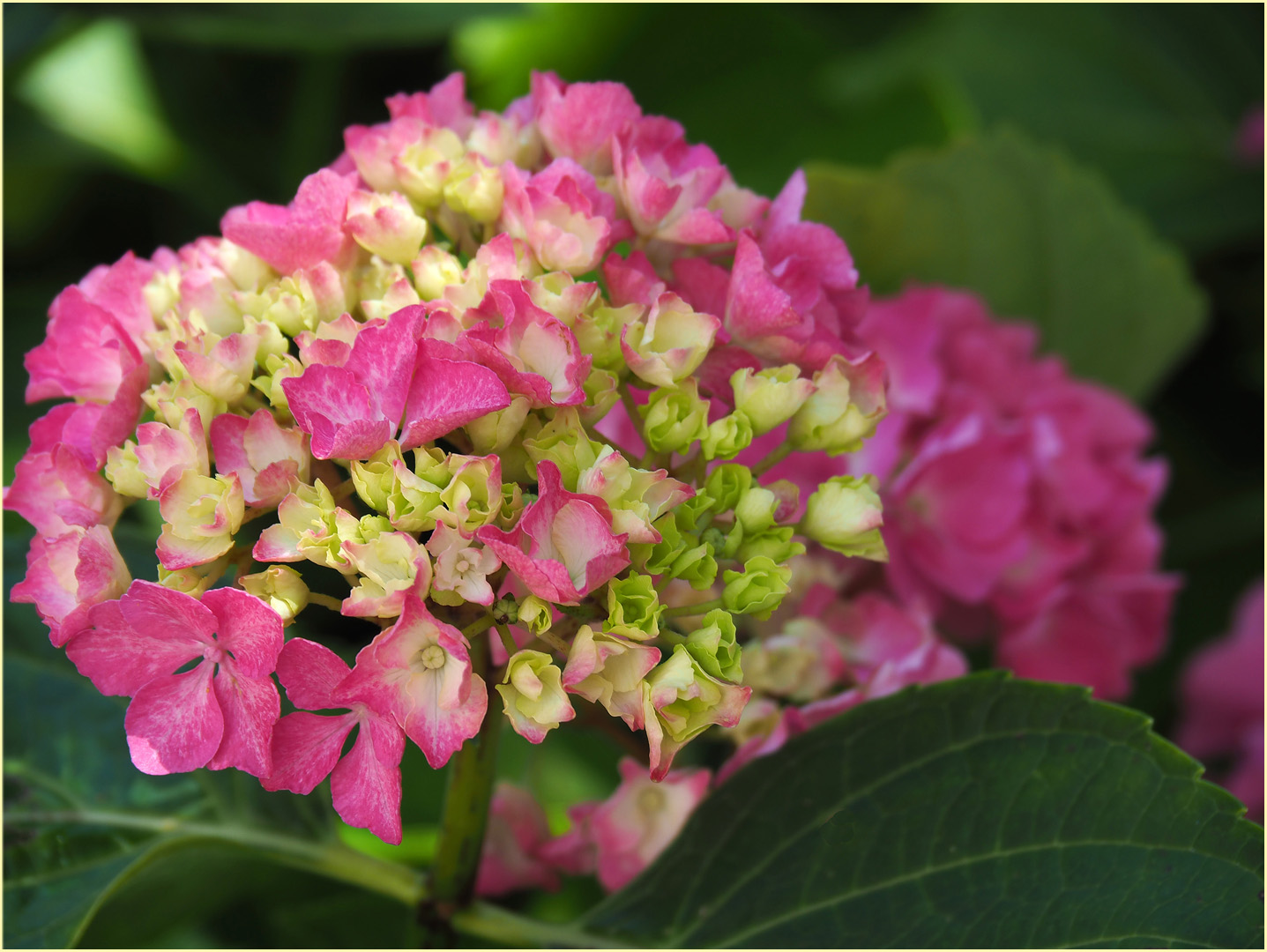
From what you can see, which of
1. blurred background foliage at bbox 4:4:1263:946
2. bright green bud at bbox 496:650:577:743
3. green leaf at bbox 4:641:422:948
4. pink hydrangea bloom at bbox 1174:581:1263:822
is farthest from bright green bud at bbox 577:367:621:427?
pink hydrangea bloom at bbox 1174:581:1263:822

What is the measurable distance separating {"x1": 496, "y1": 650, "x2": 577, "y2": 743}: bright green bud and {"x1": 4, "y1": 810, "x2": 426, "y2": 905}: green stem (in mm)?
257

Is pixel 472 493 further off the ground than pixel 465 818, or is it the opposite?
pixel 472 493

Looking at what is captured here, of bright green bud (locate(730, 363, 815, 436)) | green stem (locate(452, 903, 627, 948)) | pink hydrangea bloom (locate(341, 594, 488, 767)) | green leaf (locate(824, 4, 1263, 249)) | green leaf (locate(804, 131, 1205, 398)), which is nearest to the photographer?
pink hydrangea bloom (locate(341, 594, 488, 767))

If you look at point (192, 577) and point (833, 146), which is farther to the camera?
point (833, 146)

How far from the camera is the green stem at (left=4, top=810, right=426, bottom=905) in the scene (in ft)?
2.16

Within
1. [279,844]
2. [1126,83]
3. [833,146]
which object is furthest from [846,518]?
[1126,83]

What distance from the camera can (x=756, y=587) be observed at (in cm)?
48

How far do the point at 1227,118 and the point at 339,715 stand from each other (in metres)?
1.46

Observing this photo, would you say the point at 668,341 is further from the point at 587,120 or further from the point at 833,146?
the point at 833,146

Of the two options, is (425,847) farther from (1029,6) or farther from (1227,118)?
(1227,118)

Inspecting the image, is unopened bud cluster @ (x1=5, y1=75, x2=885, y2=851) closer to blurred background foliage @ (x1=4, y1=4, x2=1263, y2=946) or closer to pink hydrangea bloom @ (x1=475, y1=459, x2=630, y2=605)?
pink hydrangea bloom @ (x1=475, y1=459, x2=630, y2=605)

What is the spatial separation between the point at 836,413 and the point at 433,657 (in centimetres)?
22

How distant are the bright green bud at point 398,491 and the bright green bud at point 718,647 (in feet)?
0.38

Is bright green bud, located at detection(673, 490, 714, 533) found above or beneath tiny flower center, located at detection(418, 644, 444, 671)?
above
